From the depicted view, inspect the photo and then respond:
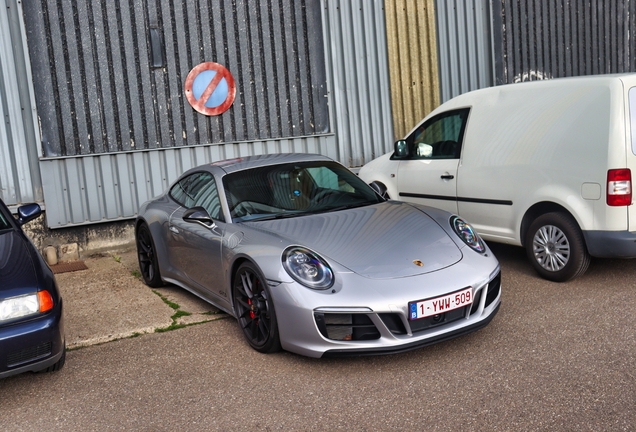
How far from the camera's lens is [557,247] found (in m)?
5.99

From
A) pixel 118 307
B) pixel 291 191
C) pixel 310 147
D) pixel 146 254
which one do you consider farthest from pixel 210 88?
pixel 291 191

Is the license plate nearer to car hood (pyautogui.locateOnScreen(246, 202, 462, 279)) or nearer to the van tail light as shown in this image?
car hood (pyautogui.locateOnScreen(246, 202, 462, 279))

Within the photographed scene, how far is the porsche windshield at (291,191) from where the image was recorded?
537 centimetres

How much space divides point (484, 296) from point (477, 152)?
8.25 ft

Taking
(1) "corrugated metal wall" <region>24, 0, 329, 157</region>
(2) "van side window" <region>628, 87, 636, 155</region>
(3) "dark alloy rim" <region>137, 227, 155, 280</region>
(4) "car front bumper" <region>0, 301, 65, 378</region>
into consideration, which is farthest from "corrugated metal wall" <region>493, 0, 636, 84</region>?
(4) "car front bumper" <region>0, 301, 65, 378</region>

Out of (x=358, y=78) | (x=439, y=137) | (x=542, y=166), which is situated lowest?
(x=542, y=166)

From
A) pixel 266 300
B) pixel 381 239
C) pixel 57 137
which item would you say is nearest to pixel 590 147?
pixel 381 239

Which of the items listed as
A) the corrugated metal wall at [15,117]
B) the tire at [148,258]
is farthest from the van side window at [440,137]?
the corrugated metal wall at [15,117]

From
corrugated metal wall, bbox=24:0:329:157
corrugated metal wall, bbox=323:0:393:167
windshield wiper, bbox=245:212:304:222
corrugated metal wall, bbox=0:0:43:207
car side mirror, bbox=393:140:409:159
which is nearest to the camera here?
windshield wiper, bbox=245:212:304:222

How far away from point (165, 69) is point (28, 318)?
18.0ft

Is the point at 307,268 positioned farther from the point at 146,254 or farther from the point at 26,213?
A: the point at 146,254

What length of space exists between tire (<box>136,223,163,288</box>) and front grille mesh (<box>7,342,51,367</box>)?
8.40 ft

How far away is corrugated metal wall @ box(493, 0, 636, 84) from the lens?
11.4 m

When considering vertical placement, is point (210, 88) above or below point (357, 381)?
above
